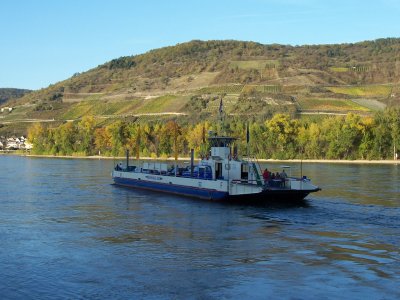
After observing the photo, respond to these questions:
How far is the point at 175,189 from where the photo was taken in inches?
2525

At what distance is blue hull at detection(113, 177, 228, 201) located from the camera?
5688cm

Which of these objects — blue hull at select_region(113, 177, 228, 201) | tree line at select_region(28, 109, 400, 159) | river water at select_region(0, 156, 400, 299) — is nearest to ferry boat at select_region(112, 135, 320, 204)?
blue hull at select_region(113, 177, 228, 201)

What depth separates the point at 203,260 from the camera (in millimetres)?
30656

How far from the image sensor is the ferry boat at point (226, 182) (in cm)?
5369

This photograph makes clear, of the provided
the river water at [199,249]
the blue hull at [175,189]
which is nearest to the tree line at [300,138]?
the blue hull at [175,189]

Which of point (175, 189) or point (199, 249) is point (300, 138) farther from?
point (199, 249)

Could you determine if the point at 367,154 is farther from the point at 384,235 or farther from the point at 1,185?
the point at 384,235

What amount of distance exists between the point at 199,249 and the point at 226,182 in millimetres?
22521

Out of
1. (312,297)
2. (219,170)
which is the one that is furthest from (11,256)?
(219,170)

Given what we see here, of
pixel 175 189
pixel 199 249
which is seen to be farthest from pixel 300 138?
pixel 199 249

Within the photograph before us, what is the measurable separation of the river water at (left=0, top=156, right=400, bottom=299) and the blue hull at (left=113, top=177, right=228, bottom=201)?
138cm

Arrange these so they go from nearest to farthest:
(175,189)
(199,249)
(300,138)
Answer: (199,249)
(175,189)
(300,138)

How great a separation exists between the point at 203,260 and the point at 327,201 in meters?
27.7

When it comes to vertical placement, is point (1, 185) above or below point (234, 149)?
below
